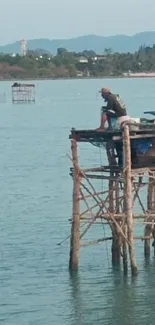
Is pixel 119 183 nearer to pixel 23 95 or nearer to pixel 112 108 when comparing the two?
pixel 112 108

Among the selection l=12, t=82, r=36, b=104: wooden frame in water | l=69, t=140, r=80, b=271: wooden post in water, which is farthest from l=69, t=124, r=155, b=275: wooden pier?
l=12, t=82, r=36, b=104: wooden frame in water

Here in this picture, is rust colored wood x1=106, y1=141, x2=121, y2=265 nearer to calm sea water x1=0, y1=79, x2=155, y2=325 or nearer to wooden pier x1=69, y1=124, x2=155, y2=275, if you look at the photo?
wooden pier x1=69, y1=124, x2=155, y2=275

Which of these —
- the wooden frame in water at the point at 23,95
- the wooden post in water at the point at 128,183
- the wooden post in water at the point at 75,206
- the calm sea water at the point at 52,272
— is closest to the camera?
the calm sea water at the point at 52,272

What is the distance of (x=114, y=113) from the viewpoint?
24359 millimetres

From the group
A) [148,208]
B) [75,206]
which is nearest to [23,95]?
[148,208]

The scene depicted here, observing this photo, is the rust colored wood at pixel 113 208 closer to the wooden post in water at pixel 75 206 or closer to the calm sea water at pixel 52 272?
the calm sea water at pixel 52 272

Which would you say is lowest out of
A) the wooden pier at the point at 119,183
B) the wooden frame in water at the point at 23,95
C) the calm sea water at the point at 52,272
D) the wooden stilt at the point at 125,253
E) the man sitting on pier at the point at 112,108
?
the wooden frame in water at the point at 23,95

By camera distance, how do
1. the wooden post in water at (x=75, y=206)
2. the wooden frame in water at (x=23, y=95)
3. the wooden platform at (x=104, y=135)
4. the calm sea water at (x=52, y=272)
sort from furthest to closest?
1. the wooden frame in water at (x=23, y=95)
2. the wooden post in water at (x=75, y=206)
3. the wooden platform at (x=104, y=135)
4. the calm sea water at (x=52, y=272)

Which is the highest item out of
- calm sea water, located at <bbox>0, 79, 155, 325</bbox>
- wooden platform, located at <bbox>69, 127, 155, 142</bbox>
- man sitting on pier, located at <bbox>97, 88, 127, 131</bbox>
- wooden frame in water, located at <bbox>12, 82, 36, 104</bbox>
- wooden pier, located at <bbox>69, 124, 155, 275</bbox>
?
man sitting on pier, located at <bbox>97, 88, 127, 131</bbox>

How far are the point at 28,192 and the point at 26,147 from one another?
25.6 meters

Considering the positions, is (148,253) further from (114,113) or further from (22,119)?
(22,119)

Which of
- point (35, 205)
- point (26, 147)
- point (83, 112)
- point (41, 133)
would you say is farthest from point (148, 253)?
point (83, 112)

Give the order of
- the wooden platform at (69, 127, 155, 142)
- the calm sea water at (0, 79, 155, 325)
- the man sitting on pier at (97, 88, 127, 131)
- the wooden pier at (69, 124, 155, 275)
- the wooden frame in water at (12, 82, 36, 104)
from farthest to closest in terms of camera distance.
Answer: the wooden frame in water at (12, 82, 36, 104) < the man sitting on pier at (97, 88, 127, 131) < the wooden platform at (69, 127, 155, 142) < the wooden pier at (69, 124, 155, 275) < the calm sea water at (0, 79, 155, 325)

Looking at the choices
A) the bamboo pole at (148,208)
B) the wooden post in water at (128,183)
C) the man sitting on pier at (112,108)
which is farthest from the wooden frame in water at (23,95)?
the wooden post in water at (128,183)
